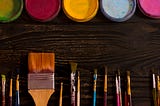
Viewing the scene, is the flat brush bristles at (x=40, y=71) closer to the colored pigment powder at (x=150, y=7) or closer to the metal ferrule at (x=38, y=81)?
the metal ferrule at (x=38, y=81)

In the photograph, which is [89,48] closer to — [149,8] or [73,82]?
[73,82]

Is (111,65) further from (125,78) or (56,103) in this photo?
(56,103)

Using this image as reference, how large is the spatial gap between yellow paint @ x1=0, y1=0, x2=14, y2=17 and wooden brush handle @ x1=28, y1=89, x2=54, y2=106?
25 centimetres

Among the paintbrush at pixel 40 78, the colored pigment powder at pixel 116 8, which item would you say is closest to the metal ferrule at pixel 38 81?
the paintbrush at pixel 40 78

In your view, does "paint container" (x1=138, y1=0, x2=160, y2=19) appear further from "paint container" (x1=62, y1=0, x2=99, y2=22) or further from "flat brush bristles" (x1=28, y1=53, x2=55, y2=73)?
"flat brush bristles" (x1=28, y1=53, x2=55, y2=73)

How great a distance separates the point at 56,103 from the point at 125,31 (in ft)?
1.05

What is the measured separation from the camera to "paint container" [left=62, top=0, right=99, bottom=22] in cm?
116

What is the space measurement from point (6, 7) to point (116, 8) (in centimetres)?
34

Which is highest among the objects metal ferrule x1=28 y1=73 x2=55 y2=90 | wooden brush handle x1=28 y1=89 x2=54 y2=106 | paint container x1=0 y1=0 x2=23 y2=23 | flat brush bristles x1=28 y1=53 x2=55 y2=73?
paint container x1=0 y1=0 x2=23 y2=23

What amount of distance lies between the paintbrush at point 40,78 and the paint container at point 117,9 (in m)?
0.24

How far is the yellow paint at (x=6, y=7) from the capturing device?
1.14m

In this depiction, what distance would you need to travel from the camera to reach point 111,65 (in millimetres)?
1184

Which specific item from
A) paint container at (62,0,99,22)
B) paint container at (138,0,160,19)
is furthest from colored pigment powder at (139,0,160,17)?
paint container at (62,0,99,22)

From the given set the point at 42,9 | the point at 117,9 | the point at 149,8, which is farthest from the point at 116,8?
the point at 42,9
